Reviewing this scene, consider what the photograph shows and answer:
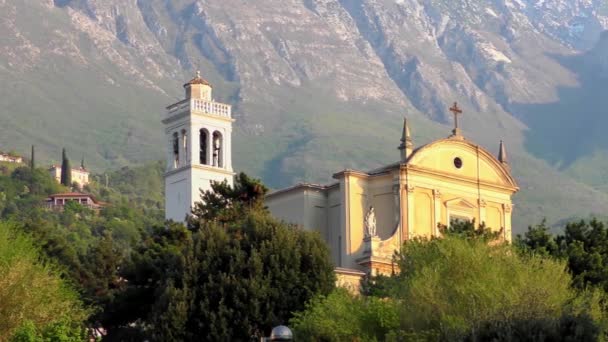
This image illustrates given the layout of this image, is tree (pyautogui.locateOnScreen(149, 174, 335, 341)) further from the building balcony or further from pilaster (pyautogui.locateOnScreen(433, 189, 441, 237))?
the building balcony

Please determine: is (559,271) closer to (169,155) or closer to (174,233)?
(174,233)

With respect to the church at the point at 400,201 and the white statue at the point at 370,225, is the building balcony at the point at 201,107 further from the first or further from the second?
the white statue at the point at 370,225

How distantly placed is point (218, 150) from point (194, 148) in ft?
8.04

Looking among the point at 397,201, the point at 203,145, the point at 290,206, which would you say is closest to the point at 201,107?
the point at 203,145

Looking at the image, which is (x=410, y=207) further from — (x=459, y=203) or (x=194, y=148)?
(x=194, y=148)

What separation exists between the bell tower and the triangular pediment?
1857 cm

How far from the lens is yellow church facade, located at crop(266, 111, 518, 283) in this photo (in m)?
78.2

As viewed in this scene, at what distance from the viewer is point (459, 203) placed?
265 ft

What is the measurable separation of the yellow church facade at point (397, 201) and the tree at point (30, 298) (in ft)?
Answer: 70.0

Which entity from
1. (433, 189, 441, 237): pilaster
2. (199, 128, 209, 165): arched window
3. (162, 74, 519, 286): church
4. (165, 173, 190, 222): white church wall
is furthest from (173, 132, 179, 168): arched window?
(433, 189, 441, 237): pilaster

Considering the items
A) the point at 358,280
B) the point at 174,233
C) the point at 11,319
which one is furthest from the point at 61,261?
the point at 11,319

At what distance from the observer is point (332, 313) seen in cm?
5400

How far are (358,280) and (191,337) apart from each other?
15687mm

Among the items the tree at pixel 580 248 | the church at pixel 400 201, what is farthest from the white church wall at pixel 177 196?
the tree at pixel 580 248
